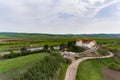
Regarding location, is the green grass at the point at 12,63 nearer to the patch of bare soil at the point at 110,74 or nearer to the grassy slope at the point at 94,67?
the grassy slope at the point at 94,67

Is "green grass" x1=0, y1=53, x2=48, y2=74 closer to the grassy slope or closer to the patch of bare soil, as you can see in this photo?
the grassy slope

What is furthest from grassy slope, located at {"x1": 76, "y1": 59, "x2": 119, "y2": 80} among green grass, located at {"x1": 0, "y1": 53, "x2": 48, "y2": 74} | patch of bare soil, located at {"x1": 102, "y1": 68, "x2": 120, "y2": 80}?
green grass, located at {"x1": 0, "y1": 53, "x2": 48, "y2": 74}

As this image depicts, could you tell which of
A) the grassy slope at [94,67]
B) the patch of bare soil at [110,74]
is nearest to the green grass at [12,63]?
the grassy slope at [94,67]

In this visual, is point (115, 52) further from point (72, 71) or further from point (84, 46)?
point (72, 71)

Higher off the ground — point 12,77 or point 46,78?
point 12,77

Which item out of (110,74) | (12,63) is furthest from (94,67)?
(12,63)

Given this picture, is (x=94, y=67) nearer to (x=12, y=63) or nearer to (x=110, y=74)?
(x=110, y=74)

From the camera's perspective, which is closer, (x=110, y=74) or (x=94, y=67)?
(x=110, y=74)

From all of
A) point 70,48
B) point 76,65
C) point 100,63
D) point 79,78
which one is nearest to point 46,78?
point 79,78
